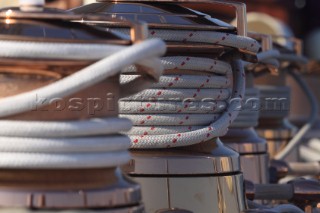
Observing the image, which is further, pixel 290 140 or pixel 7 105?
pixel 290 140

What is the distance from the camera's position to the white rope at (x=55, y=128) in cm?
117

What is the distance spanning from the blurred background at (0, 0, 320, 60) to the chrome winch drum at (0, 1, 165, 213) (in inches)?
341

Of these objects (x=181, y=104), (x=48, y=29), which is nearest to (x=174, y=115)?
(x=181, y=104)

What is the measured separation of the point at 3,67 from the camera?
4.00 ft

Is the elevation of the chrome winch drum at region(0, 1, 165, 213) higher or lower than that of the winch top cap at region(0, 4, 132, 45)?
lower

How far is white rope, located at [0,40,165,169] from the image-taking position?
1175 millimetres

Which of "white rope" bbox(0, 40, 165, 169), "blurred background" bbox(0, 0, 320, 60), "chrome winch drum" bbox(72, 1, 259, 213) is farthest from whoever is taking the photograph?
"blurred background" bbox(0, 0, 320, 60)

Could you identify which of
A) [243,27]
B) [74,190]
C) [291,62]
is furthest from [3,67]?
[291,62]

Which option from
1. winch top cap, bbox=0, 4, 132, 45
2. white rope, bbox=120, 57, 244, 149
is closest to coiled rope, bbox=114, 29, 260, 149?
white rope, bbox=120, 57, 244, 149

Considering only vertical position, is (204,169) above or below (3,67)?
below

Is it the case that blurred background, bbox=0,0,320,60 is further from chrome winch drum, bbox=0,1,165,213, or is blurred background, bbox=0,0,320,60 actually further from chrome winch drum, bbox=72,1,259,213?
chrome winch drum, bbox=0,1,165,213

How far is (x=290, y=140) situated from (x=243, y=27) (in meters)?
1.56

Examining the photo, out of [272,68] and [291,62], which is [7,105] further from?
[291,62]

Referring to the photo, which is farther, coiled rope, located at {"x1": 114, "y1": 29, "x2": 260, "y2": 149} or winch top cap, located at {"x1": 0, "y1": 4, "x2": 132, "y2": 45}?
coiled rope, located at {"x1": 114, "y1": 29, "x2": 260, "y2": 149}
